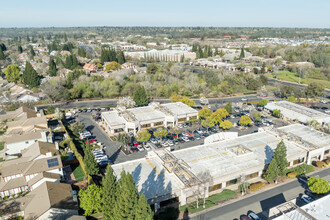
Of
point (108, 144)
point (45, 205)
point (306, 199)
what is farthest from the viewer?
point (108, 144)

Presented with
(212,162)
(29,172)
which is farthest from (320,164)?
(29,172)

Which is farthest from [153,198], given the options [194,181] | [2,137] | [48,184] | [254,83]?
[254,83]

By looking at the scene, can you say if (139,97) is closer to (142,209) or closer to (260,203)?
(260,203)

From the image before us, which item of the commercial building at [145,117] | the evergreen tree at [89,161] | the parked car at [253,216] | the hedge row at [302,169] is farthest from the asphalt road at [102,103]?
the parked car at [253,216]

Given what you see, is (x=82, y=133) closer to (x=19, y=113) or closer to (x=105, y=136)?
(x=105, y=136)

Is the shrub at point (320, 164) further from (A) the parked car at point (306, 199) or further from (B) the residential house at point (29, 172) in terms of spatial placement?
(B) the residential house at point (29, 172)
